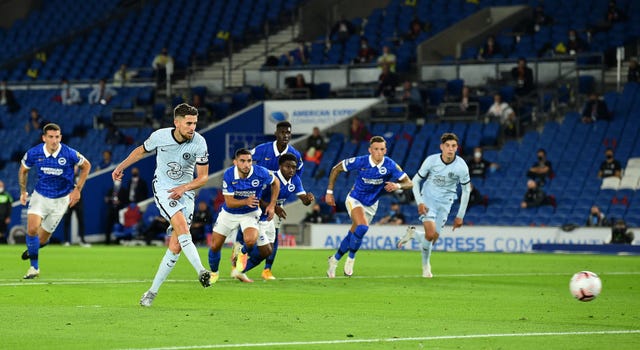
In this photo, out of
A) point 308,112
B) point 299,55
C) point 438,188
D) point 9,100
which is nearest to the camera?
point 438,188

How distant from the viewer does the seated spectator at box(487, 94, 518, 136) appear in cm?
3819

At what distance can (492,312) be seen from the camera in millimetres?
14273

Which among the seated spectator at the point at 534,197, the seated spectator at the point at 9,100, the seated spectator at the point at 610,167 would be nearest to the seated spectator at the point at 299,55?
the seated spectator at the point at 9,100

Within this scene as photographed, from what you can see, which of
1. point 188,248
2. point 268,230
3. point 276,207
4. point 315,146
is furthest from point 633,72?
point 188,248

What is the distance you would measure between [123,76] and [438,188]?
27.4m

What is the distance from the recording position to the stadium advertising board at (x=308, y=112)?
41.9 metres

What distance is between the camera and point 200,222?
36094 mm

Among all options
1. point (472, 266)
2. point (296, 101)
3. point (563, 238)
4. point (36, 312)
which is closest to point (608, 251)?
point (563, 238)

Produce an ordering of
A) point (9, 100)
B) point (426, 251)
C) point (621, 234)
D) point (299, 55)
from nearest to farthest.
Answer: point (426, 251) < point (621, 234) < point (299, 55) < point (9, 100)

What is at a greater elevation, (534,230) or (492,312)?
(492,312)

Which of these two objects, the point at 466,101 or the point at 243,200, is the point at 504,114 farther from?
the point at 243,200

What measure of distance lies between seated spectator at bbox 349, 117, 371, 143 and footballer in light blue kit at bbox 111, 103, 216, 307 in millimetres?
25347

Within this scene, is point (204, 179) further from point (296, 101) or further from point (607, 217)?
point (296, 101)

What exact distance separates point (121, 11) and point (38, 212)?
33.6m
